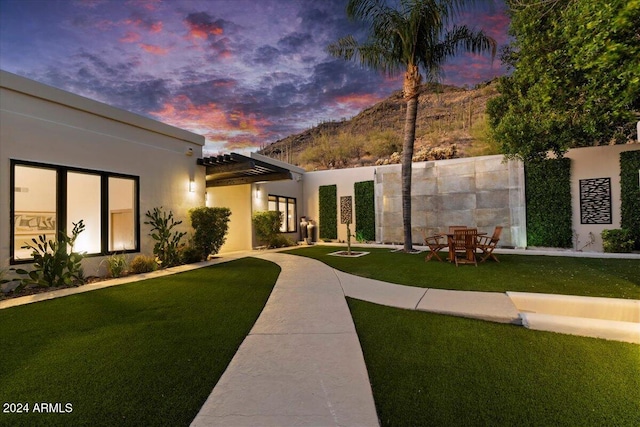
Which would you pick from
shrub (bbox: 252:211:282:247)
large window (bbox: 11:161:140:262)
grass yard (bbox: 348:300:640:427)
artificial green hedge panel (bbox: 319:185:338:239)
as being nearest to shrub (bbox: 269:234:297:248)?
shrub (bbox: 252:211:282:247)

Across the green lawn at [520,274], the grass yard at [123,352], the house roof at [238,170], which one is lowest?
the grass yard at [123,352]

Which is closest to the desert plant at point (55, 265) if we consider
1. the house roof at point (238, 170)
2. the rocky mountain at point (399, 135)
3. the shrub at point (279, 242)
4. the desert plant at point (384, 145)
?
the house roof at point (238, 170)

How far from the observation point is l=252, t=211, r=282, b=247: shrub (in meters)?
11.5

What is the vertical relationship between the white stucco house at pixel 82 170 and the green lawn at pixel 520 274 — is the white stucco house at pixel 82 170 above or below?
above

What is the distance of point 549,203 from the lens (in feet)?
32.1

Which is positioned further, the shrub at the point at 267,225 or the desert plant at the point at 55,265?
the shrub at the point at 267,225

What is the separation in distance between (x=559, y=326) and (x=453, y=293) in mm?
1476

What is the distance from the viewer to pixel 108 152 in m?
6.75

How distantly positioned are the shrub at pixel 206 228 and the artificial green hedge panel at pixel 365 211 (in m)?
6.67

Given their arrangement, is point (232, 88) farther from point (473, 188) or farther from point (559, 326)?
point (559, 326)

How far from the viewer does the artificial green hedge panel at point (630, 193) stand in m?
8.55

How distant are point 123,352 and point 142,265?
479 centimetres

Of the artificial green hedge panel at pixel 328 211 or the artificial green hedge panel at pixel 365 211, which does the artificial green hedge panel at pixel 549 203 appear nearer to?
the artificial green hedge panel at pixel 365 211

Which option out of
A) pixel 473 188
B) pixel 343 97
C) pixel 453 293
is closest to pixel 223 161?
pixel 453 293
